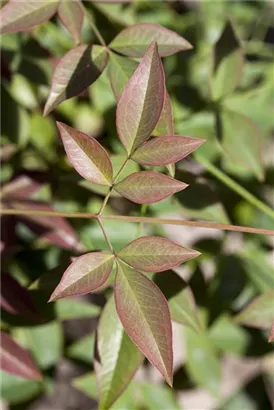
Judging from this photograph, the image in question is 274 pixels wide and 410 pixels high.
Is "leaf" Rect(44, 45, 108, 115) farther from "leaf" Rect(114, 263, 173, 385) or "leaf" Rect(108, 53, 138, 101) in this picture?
"leaf" Rect(114, 263, 173, 385)

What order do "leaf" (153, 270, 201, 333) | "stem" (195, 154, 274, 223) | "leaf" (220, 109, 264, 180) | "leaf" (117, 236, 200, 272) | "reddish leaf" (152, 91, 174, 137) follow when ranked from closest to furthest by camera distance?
"leaf" (117, 236, 200, 272) < "reddish leaf" (152, 91, 174, 137) < "leaf" (153, 270, 201, 333) < "stem" (195, 154, 274, 223) < "leaf" (220, 109, 264, 180)

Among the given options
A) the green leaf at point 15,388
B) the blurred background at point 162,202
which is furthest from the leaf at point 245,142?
the green leaf at point 15,388

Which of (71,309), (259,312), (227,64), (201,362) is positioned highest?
(227,64)

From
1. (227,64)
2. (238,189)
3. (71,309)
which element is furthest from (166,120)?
(71,309)

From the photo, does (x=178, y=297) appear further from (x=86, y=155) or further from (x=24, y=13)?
(x=24, y=13)

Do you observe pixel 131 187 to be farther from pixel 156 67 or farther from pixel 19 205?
pixel 19 205

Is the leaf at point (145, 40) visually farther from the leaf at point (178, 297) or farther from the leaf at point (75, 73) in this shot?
the leaf at point (178, 297)

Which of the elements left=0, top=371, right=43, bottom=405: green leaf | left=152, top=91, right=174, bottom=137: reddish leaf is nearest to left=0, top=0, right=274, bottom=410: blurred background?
left=0, top=371, right=43, bottom=405: green leaf
